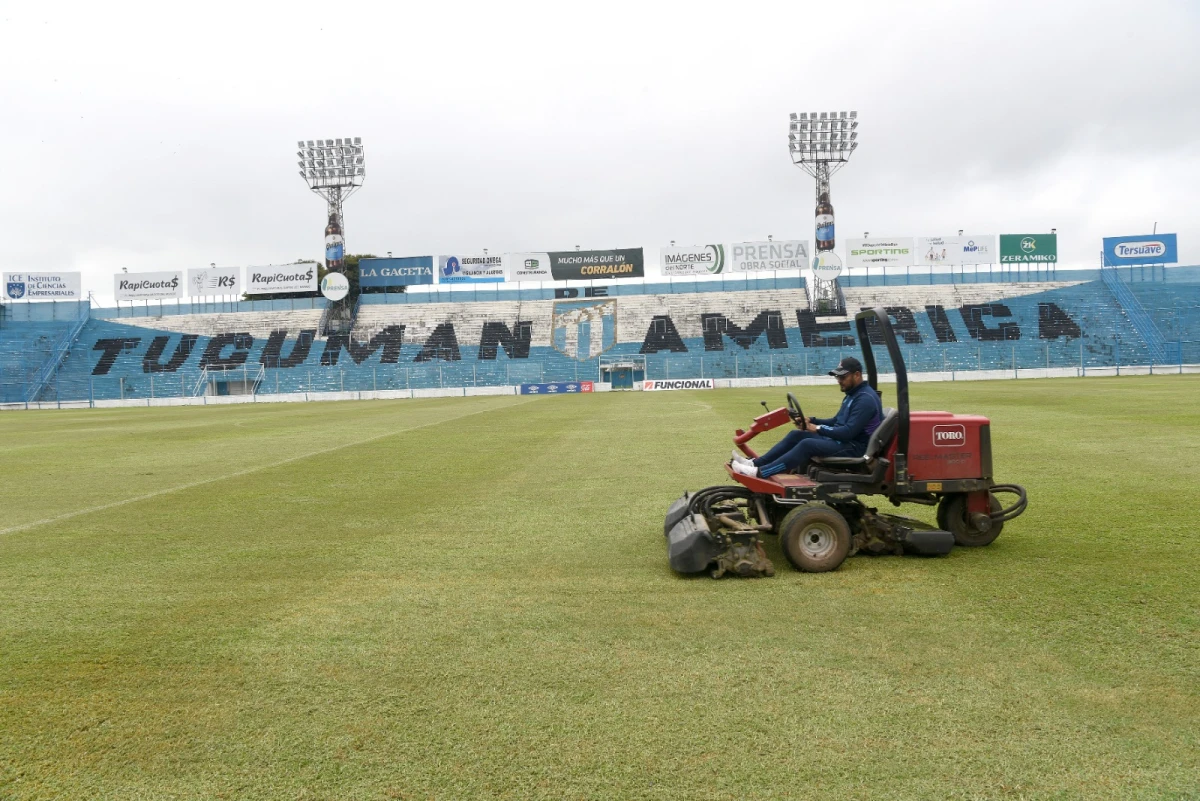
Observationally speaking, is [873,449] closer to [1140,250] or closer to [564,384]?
[564,384]

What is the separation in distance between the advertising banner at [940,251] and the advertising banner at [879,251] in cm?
107

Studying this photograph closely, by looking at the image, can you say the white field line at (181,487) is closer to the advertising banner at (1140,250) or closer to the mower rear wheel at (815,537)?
the mower rear wheel at (815,537)

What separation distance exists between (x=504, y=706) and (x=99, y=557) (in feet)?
17.8

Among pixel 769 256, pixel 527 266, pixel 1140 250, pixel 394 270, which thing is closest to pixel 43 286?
pixel 394 270

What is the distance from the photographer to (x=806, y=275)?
228 feet

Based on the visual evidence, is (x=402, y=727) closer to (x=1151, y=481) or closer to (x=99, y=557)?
(x=99, y=557)

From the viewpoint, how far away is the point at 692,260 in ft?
234

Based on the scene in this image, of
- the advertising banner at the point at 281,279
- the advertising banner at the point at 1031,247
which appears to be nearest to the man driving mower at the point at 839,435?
the advertising banner at the point at 281,279

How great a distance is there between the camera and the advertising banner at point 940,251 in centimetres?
6969

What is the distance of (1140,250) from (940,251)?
631 inches

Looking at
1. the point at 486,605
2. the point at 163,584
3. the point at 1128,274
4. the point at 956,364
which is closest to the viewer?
the point at 486,605

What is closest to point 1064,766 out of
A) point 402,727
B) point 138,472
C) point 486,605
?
point 402,727

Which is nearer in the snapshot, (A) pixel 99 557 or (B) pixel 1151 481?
(A) pixel 99 557

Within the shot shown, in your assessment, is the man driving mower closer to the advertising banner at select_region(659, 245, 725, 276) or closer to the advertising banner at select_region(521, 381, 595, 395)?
the advertising banner at select_region(521, 381, 595, 395)
